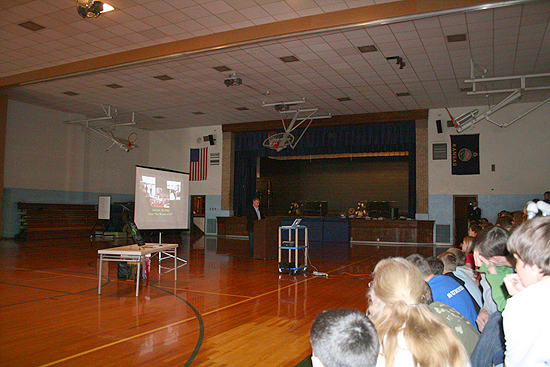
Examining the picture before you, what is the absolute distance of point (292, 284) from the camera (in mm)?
6305

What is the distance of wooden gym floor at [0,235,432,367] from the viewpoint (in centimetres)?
317

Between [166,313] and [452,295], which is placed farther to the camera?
[166,313]

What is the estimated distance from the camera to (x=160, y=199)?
22.4ft

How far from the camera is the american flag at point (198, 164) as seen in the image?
17.6 meters

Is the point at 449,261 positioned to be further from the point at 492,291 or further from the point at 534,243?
the point at 534,243

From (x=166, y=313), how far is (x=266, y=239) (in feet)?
15.7

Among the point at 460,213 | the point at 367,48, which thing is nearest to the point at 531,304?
the point at 367,48

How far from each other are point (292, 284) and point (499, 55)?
23.2 ft

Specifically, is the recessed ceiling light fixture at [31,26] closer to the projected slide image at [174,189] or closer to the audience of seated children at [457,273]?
the projected slide image at [174,189]

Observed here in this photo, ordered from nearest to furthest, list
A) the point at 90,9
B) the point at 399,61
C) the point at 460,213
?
1. the point at 90,9
2. the point at 399,61
3. the point at 460,213

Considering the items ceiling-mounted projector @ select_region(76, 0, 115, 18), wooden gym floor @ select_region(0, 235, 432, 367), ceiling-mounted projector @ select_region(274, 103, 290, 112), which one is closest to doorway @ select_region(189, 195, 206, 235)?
ceiling-mounted projector @ select_region(274, 103, 290, 112)

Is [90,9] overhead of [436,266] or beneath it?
overhead

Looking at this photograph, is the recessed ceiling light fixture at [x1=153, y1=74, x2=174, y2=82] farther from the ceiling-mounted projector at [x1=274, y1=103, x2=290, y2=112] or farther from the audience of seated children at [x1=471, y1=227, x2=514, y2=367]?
the audience of seated children at [x1=471, y1=227, x2=514, y2=367]

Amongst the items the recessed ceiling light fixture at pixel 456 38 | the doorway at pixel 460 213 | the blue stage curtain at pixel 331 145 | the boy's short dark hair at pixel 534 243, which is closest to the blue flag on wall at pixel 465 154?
the doorway at pixel 460 213
